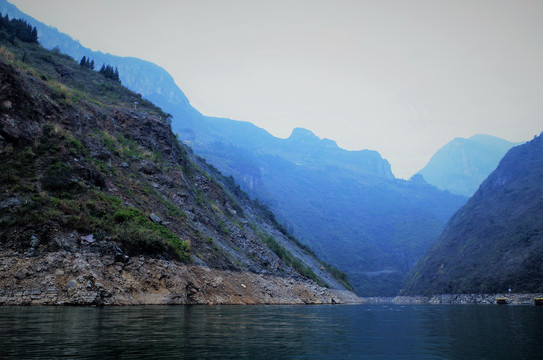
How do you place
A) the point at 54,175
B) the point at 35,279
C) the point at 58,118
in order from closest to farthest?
the point at 35,279 → the point at 54,175 → the point at 58,118

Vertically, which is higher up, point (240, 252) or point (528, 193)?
point (528, 193)

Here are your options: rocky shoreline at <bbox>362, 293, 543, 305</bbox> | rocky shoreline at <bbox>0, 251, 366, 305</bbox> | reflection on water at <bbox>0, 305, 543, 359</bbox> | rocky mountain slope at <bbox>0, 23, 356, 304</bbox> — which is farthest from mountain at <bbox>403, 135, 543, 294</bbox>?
reflection on water at <bbox>0, 305, 543, 359</bbox>

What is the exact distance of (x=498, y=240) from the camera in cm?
13612

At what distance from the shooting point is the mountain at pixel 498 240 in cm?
11388

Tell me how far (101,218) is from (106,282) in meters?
6.55

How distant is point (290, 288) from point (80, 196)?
3184 centimetres

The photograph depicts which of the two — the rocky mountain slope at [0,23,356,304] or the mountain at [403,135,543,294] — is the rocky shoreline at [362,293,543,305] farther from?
the rocky mountain slope at [0,23,356,304]

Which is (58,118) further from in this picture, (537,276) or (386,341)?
(537,276)

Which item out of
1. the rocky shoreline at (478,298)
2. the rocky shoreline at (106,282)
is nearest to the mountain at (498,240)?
the rocky shoreline at (478,298)

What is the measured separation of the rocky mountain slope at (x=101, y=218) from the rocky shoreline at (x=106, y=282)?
0.07 meters

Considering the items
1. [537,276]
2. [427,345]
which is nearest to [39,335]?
[427,345]

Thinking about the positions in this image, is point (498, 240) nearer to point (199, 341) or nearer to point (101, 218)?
point (101, 218)

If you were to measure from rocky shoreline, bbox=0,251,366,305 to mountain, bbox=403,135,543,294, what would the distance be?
347 feet

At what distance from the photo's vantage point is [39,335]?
38.7 feet
